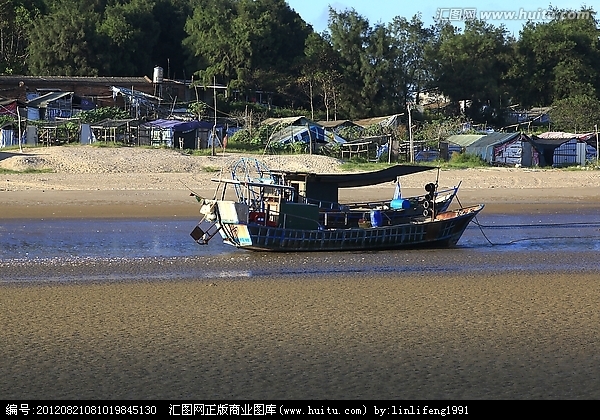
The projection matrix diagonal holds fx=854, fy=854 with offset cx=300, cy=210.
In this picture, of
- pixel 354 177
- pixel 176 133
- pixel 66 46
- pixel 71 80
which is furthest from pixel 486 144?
pixel 66 46

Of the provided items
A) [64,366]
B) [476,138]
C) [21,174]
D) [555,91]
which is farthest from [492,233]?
[555,91]

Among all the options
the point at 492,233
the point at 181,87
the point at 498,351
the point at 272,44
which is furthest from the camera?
the point at 272,44

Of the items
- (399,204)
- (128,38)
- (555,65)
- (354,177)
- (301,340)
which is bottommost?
(301,340)

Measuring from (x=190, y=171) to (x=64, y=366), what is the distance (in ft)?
82.8

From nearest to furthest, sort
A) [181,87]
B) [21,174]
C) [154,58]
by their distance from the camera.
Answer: [21,174] < [181,87] < [154,58]

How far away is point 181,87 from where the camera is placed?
59094 millimetres

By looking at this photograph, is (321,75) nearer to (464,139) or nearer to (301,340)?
(464,139)

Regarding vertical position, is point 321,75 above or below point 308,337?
above

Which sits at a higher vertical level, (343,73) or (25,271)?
(343,73)

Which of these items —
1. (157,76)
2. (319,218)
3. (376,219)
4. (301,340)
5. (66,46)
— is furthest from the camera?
(66,46)

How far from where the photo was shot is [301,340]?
33.3 ft

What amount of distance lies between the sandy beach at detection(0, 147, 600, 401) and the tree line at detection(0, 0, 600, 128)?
47.2m

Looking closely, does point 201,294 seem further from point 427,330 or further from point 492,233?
point 492,233

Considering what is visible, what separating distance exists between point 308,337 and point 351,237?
868 cm
